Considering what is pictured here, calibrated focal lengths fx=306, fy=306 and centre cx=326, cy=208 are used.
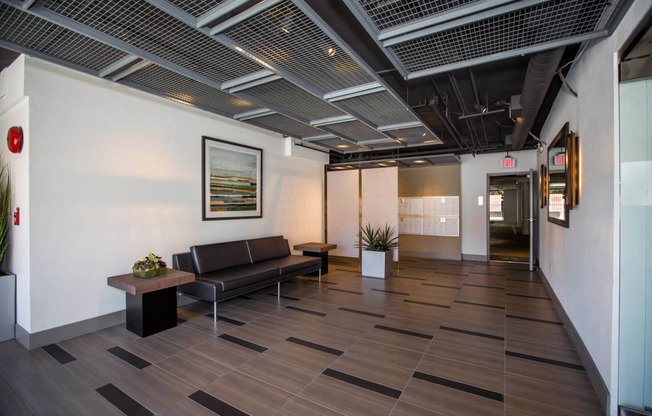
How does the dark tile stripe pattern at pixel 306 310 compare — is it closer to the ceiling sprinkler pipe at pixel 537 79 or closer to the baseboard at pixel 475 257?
the ceiling sprinkler pipe at pixel 537 79

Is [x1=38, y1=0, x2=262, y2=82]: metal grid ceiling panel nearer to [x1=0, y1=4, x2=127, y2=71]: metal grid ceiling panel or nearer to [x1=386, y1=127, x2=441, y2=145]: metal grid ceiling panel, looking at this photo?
[x1=0, y1=4, x2=127, y2=71]: metal grid ceiling panel

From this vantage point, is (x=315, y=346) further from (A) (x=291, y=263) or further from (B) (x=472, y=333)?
(A) (x=291, y=263)

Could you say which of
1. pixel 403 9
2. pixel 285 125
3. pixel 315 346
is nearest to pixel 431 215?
pixel 285 125

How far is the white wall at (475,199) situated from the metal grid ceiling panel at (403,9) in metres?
6.73

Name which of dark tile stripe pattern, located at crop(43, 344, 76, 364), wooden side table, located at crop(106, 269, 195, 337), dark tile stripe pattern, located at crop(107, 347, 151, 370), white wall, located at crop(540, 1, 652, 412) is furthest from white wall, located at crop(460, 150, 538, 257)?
dark tile stripe pattern, located at crop(43, 344, 76, 364)

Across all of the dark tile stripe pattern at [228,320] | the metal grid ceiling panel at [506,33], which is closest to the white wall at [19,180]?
the dark tile stripe pattern at [228,320]

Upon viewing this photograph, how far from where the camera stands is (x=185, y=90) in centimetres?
349

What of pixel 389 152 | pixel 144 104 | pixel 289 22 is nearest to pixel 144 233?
pixel 144 104

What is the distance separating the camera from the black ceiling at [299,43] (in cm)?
199

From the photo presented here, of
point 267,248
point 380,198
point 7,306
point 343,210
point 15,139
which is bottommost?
point 7,306

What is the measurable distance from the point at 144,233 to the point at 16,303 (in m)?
1.38

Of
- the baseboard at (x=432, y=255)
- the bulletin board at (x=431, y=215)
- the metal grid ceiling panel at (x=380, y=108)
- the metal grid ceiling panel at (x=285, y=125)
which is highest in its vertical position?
the metal grid ceiling panel at (x=285, y=125)

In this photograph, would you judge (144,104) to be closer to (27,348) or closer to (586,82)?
(27,348)

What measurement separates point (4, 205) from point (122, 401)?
2682 mm
